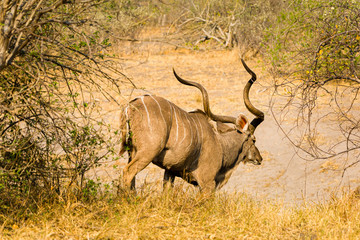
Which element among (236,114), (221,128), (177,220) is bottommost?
(236,114)

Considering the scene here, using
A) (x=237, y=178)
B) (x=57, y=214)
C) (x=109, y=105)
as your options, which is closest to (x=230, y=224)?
(x=57, y=214)

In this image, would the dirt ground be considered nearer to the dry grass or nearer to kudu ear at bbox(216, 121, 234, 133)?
the dry grass

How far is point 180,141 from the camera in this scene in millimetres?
4496

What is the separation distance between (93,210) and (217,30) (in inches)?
554

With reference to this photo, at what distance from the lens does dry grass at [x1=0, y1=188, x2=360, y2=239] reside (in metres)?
3.23

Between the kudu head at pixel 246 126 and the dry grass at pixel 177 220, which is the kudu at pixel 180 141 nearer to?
the kudu head at pixel 246 126

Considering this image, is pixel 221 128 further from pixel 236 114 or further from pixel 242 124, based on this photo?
pixel 236 114

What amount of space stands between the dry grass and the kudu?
51cm

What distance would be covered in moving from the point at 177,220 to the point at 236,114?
5684mm

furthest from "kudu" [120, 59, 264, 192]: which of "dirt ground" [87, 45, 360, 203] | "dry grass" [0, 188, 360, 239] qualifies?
"dry grass" [0, 188, 360, 239]

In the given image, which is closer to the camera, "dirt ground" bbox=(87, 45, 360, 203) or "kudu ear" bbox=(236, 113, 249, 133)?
"kudu ear" bbox=(236, 113, 249, 133)

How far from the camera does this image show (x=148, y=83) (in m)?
12.0

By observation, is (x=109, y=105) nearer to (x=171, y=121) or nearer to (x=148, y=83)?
(x=148, y=83)

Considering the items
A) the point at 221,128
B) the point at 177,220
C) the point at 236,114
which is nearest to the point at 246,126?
the point at 221,128
